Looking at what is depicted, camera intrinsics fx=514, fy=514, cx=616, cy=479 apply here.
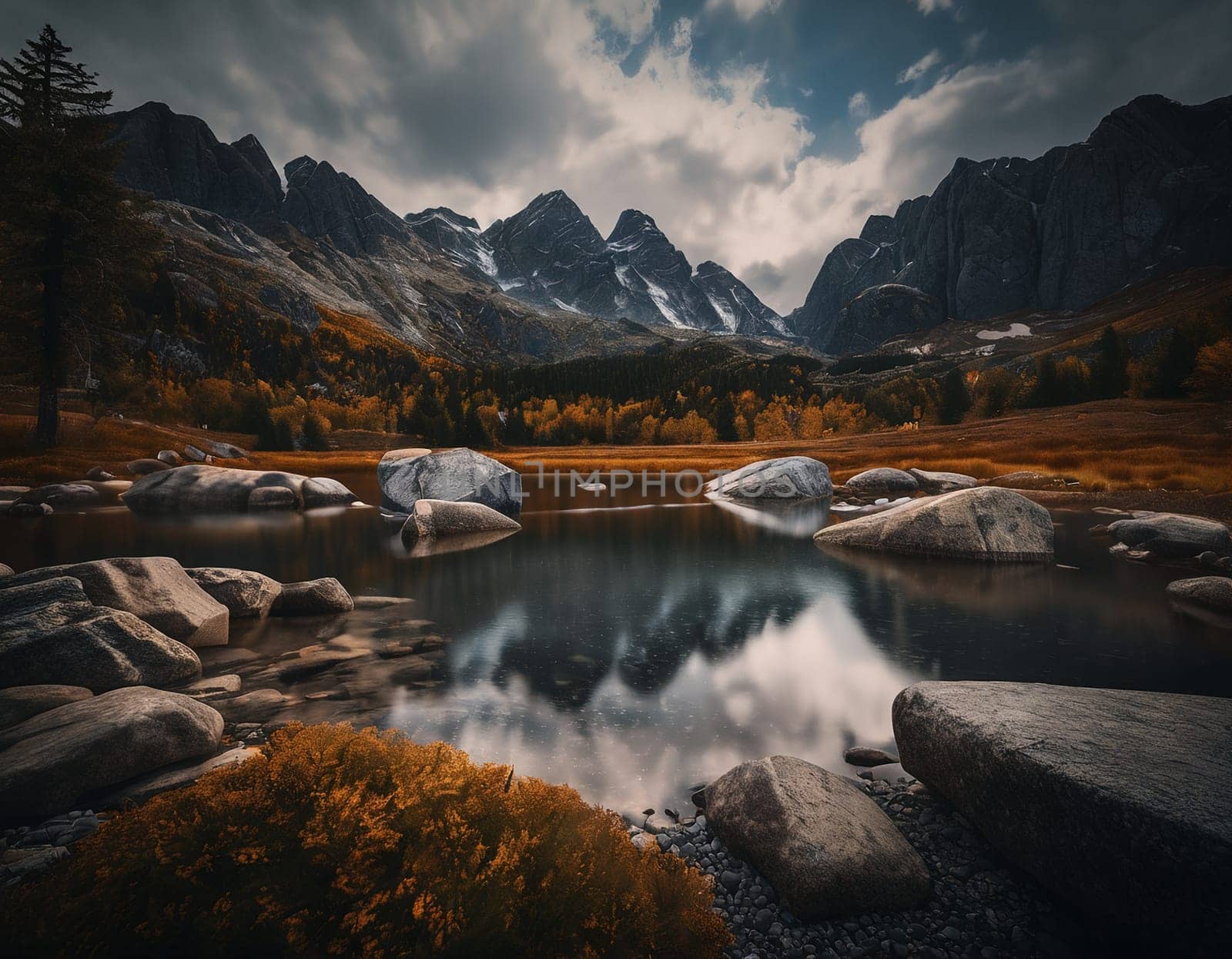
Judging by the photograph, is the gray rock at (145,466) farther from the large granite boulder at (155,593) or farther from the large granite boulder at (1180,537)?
the large granite boulder at (1180,537)

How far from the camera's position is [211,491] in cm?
2838

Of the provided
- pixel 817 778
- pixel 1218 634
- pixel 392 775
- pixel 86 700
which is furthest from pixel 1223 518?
pixel 86 700

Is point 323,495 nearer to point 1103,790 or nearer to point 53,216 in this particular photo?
point 53,216

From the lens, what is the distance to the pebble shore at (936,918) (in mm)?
3662

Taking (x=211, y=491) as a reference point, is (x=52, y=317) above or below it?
above

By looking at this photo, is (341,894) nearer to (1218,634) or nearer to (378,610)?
(378,610)

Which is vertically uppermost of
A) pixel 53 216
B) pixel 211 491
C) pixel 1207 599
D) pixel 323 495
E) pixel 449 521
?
pixel 53 216

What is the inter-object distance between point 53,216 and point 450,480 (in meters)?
30.8

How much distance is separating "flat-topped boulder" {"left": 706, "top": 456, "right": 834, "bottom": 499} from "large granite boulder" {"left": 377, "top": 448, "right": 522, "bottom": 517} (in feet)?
55.9

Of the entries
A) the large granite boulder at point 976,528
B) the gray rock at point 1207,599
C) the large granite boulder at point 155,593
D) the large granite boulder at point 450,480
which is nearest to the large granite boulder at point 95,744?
the large granite boulder at point 155,593

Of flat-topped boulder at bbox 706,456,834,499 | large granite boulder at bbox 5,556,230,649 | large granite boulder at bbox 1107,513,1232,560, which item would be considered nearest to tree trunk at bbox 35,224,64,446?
large granite boulder at bbox 5,556,230,649

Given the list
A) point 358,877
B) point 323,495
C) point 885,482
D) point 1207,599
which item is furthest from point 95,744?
point 885,482

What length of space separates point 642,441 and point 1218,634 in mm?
111985

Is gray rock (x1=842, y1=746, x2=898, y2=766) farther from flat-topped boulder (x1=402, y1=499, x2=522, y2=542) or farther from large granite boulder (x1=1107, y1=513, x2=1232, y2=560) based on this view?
flat-topped boulder (x1=402, y1=499, x2=522, y2=542)
